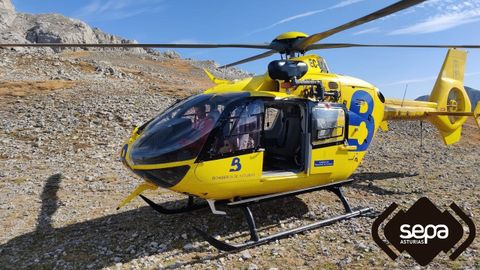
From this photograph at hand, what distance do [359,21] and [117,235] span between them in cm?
533

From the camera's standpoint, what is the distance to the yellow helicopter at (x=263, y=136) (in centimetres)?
567

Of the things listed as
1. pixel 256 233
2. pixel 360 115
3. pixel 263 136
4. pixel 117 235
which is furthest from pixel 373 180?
pixel 117 235

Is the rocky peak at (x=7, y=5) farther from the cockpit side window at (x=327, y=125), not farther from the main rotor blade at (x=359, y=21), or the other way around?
the cockpit side window at (x=327, y=125)

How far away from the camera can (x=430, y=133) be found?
19.5 m

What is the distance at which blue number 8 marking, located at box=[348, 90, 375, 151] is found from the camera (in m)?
7.68

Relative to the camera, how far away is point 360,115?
25.9 ft

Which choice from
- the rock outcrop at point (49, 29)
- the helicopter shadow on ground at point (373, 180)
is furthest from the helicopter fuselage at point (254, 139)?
the rock outcrop at point (49, 29)

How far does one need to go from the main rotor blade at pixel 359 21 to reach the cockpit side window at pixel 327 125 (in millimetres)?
1274

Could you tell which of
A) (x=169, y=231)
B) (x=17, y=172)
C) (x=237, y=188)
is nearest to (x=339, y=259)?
(x=237, y=188)

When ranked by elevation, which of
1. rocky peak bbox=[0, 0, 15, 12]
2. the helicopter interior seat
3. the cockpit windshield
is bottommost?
the helicopter interior seat

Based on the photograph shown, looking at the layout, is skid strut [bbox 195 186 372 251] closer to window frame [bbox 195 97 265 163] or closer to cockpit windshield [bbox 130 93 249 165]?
window frame [bbox 195 97 265 163]

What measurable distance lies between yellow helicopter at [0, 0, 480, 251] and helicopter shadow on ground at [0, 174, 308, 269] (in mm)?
411

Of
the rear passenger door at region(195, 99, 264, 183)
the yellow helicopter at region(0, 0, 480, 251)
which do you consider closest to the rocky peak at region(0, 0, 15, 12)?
the yellow helicopter at region(0, 0, 480, 251)

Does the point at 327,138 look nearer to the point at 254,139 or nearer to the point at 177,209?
the point at 254,139
